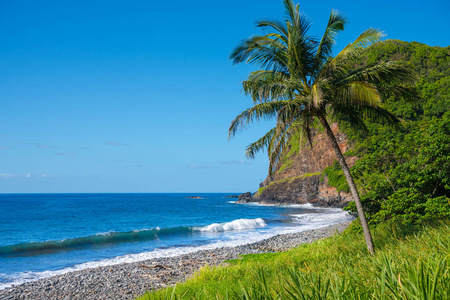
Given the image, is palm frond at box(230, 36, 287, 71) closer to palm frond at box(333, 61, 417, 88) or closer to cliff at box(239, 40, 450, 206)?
palm frond at box(333, 61, 417, 88)

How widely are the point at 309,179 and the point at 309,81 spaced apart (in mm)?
67592

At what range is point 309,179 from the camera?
75.2m

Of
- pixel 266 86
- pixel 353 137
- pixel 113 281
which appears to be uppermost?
pixel 353 137

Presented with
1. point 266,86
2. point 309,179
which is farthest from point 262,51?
point 309,179

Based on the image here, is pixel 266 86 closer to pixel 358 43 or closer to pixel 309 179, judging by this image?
pixel 358 43

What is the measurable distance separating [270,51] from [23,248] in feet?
77.2

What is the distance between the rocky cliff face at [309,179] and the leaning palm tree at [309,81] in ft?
166

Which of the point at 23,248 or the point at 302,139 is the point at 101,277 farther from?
the point at 23,248

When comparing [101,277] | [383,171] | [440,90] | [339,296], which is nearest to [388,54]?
[440,90]

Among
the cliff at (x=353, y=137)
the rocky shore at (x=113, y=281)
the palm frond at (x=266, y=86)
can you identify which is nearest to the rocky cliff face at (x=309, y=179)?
the cliff at (x=353, y=137)

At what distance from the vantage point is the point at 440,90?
43.5m

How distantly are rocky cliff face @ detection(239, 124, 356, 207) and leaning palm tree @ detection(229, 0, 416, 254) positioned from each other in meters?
50.6

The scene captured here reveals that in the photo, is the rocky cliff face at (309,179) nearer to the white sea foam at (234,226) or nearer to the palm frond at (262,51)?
the white sea foam at (234,226)

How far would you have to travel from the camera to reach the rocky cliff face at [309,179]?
64375 mm
